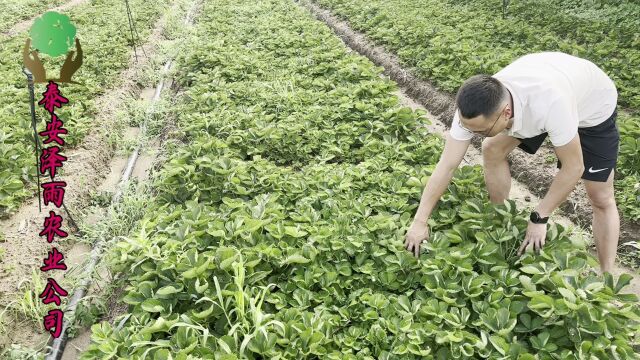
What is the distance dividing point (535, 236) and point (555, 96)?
93 centimetres

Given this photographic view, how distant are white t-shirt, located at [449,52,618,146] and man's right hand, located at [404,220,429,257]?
25.7 inches

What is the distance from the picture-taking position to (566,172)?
2596 mm

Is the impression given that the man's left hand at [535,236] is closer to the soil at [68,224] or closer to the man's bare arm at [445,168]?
the man's bare arm at [445,168]

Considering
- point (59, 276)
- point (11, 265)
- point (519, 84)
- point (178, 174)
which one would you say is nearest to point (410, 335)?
point (519, 84)

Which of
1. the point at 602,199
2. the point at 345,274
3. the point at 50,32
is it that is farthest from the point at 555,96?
the point at 50,32

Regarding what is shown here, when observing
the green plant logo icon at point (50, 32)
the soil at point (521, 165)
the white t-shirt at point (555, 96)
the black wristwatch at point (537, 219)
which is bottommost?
the soil at point (521, 165)

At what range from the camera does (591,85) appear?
8.98 ft

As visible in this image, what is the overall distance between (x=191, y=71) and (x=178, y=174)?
402cm

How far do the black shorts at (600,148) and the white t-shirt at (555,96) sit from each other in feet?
0.18

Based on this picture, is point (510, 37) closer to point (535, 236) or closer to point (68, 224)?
point (535, 236)

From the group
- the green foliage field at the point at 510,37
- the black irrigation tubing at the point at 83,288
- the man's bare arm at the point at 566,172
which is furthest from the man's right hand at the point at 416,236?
the green foliage field at the point at 510,37

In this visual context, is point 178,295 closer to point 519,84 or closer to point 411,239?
point 411,239

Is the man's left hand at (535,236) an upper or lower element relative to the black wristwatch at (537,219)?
lower

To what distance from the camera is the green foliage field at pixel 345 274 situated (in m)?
2.44
